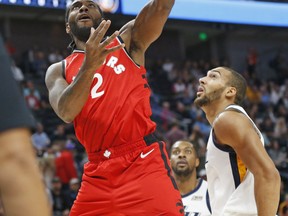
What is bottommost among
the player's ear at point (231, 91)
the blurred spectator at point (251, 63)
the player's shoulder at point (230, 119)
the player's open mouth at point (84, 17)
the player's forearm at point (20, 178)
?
the blurred spectator at point (251, 63)

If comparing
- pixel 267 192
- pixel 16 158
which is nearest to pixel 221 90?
pixel 267 192

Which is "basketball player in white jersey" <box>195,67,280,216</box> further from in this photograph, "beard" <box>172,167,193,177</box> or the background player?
the background player

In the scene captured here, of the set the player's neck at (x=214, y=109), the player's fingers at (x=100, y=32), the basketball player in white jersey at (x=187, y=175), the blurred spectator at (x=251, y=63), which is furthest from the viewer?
the blurred spectator at (x=251, y=63)

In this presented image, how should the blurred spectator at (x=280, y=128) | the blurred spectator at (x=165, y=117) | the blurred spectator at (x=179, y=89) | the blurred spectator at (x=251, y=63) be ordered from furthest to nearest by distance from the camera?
1. the blurred spectator at (x=251, y=63)
2. the blurred spectator at (x=179, y=89)
3. the blurred spectator at (x=280, y=128)
4. the blurred spectator at (x=165, y=117)

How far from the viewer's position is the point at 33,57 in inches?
651

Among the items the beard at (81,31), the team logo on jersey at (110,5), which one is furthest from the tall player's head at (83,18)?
the team logo on jersey at (110,5)

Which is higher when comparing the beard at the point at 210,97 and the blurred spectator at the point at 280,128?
the beard at the point at 210,97

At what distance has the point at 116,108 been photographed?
11.9 feet

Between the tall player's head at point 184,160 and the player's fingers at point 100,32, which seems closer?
the player's fingers at point 100,32

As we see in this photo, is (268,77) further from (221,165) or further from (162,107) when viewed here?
(221,165)

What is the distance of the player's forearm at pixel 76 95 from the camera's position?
11.0 feet

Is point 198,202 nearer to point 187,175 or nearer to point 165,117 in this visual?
point 187,175

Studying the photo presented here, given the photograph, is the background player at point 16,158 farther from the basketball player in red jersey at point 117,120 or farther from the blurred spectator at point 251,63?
the blurred spectator at point 251,63

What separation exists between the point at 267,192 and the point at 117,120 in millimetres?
971
